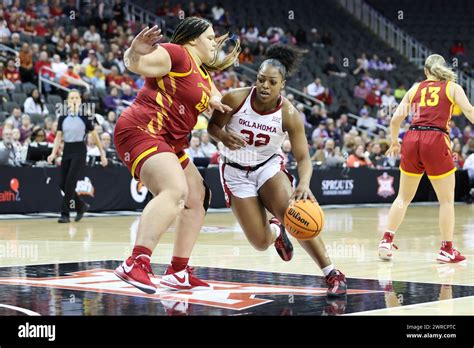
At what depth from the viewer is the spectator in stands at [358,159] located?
66.1 ft

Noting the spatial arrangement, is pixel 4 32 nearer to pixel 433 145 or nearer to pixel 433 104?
pixel 433 104

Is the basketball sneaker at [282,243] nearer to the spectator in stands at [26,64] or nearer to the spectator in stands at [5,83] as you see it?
the spectator in stands at [5,83]

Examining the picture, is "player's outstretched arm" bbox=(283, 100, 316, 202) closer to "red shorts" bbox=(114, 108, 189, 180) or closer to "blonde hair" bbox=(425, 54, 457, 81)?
"red shorts" bbox=(114, 108, 189, 180)

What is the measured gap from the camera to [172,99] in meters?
6.45

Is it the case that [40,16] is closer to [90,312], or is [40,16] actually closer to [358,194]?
[358,194]

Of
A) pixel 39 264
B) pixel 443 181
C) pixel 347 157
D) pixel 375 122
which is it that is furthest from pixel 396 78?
pixel 39 264

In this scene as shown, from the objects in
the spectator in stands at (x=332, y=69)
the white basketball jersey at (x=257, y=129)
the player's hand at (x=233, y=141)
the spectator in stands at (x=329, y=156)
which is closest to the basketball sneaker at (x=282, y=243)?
the white basketball jersey at (x=257, y=129)

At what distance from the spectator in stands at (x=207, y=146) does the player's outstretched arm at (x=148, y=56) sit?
12.0 m

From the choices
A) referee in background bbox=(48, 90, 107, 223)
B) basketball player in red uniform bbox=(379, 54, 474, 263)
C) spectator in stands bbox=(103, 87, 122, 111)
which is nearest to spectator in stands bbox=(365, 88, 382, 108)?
spectator in stands bbox=(103, 87, 122, 111)

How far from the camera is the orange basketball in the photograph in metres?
6.47

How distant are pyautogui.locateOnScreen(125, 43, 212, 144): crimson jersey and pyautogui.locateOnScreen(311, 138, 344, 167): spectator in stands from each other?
13.2 metres

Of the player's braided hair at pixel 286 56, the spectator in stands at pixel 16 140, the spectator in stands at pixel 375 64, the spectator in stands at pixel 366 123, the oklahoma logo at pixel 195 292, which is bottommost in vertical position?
the oklahoma logo at pixel 195 292

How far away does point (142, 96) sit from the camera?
6.54 metres

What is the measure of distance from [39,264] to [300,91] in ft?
55.9
